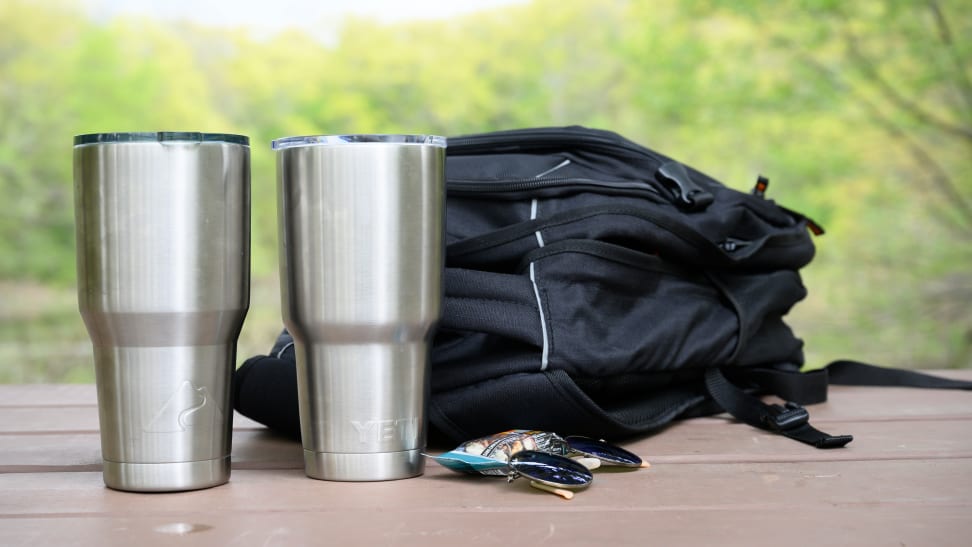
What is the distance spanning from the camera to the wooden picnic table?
67 cm

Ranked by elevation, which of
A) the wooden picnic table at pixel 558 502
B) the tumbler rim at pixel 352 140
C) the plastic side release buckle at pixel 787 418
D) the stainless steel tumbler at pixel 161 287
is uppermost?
the tumbler rim at pixel 352 140

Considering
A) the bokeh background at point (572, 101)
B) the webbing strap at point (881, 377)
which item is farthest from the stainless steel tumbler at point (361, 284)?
the bokeh background at point (572, 101)

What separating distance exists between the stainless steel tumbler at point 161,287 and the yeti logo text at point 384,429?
106 mm

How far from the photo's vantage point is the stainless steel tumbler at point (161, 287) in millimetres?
748

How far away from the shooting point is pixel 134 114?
651 cm

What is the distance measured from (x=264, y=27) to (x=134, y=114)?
1000mm

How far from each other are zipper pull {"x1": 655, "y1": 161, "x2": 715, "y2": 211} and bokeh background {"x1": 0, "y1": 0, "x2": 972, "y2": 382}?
4611 mm

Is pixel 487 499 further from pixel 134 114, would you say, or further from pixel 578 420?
pixel 134 114

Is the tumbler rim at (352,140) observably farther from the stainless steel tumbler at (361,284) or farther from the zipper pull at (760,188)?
the zipper pull at (760,188)

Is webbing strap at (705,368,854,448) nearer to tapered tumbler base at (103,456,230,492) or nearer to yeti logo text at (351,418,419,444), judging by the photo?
yeti logo text at (351,418,419,444)

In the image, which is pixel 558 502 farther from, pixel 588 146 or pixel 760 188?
pixel 760 188

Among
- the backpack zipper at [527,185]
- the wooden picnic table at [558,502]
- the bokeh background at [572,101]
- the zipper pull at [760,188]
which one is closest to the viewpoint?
the wooden picnic table at [558,502]

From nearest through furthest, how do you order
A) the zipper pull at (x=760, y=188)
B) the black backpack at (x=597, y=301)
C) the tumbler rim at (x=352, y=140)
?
the tumbler rim at (x=352, y=140)
the black backpack at (x=597, y=301)
the zipper pull at (x=760, y=188)

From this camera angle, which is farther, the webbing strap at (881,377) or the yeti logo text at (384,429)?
the webbing strap at (881,377)
